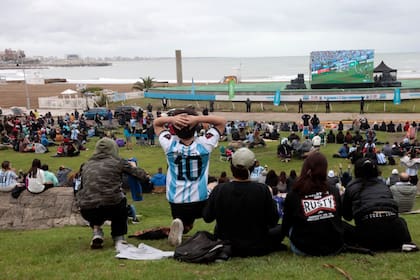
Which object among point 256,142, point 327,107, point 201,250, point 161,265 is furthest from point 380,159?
point 327,107

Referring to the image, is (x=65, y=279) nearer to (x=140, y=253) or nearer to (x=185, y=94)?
(x=140, y=253)

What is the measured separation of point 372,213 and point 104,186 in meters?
3.03

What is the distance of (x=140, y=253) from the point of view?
5398 millimetres

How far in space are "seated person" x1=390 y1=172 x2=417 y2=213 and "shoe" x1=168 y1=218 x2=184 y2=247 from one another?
18.6 feet

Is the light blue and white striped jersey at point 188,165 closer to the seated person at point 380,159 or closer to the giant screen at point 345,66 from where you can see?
the seated person at point 380,159

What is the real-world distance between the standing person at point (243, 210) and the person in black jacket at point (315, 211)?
0.22 meters

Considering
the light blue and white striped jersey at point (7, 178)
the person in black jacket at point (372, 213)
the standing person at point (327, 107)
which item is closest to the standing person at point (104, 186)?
the person in black jacket at point (372, 213)

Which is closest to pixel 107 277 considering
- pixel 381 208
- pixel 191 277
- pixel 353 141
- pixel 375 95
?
pixel 191 277

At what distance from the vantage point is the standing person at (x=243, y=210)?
15.8 feet

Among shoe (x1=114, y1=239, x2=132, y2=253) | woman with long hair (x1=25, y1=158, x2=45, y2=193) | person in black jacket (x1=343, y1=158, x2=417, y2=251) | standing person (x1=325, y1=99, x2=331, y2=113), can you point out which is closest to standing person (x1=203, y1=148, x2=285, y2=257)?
person in black jacket (x1=343, y1=158, x2=417, y2=251)

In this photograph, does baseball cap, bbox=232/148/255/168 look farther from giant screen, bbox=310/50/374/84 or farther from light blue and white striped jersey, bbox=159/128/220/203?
giant screen, bbox=310/50/374/84

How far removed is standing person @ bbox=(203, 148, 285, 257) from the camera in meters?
4.80

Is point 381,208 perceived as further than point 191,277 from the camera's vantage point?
Yes

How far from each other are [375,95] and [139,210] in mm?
29865
